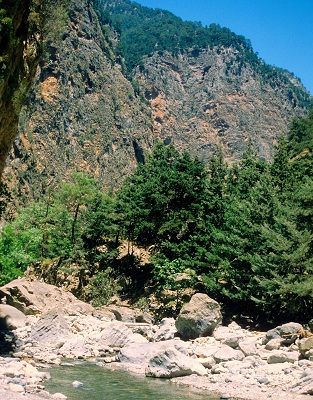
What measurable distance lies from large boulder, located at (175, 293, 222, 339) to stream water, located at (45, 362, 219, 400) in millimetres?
6679

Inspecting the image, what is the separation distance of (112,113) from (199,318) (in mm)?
102126

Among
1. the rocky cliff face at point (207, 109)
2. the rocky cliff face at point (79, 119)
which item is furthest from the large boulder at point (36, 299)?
the rocky cliff face at point (207, 109)

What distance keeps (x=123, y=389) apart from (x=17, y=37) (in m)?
15.1

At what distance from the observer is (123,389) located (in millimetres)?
16359

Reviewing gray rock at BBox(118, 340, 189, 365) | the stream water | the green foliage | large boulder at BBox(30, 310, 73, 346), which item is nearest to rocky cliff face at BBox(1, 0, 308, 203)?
the green foliage

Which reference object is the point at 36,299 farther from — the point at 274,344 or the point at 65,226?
the point at 274,344

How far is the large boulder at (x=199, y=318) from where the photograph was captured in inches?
979

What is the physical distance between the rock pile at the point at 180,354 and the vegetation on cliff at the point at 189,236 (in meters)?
3.97

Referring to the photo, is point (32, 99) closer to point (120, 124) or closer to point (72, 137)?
point (72, 137)

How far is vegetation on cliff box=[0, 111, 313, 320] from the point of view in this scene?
28328mm

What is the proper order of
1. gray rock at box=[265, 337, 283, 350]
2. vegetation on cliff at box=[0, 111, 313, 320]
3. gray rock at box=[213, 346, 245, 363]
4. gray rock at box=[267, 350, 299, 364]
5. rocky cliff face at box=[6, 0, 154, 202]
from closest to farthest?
1. gray rock at box=[267, 350, 299, 364]
2. gray rock at box=[213, 346, 245, 363]
3. gray rock at box=[265, 337, 283, 350]
4. vegetation on cliff at box=[0, 111, 313, 320]
5. rocky cliff face at box=[6, 0, 154, 202]

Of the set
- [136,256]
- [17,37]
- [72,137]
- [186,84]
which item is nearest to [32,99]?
[72,137]

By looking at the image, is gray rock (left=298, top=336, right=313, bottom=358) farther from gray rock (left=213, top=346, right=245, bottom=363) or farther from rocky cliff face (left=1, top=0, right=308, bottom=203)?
rocky cliff face (left=1, top=0, right=308, bottom=203)

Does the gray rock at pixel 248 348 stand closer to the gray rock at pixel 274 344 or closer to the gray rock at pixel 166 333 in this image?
the gray rock at pixel 274 344
